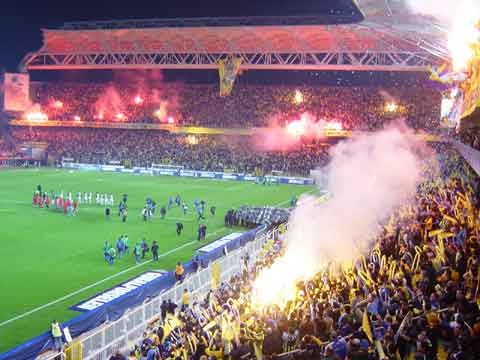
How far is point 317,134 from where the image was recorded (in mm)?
50469

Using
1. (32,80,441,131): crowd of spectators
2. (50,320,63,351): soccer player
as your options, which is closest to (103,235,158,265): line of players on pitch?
(50,320,63,351): soccer player

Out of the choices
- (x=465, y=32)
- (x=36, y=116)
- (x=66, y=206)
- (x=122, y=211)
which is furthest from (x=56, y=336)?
(x=36, y=116)

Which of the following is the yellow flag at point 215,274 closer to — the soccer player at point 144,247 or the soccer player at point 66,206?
the soccer player at point 144,247

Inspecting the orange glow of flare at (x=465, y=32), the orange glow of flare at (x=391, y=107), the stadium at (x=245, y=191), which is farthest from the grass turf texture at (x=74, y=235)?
the orange glow of flare at (x=391, y=107)

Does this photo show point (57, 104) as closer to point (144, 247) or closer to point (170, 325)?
point (144, 247)

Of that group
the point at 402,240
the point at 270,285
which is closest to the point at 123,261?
the point at 270,285

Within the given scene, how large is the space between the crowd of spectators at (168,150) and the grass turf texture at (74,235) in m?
6.40

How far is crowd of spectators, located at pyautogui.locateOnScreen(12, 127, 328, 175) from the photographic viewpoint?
49.0 m

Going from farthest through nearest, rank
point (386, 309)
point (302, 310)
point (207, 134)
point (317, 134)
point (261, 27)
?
point (207, 134) < point (317, 134) < point (261, 27) < point (302, 310) < point (386, 309)

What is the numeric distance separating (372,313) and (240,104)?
48.5 metres

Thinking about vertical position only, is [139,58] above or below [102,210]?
above

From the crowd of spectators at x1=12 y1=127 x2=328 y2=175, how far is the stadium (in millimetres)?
232

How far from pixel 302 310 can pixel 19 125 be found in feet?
192

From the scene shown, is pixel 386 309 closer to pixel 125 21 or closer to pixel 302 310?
pixel 302 310
